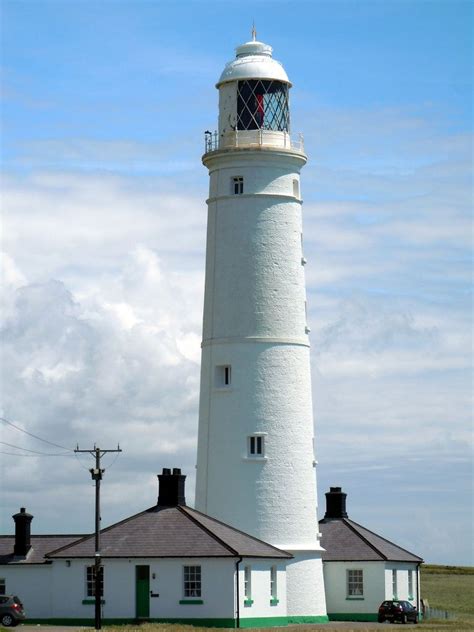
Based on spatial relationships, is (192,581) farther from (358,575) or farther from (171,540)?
(358,575)

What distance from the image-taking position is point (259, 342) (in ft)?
189

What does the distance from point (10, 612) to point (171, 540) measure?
6087 millimetres

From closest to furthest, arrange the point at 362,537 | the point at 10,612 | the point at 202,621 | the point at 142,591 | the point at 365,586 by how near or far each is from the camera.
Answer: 1. the point at 202,621
2. the point at 142,591
3. the point at 10,612
4. the point at 365,586
5. the point at 362,537

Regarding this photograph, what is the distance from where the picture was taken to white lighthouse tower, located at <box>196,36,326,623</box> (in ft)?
188

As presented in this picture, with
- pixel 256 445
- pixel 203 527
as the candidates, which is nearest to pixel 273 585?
pixel 203 527

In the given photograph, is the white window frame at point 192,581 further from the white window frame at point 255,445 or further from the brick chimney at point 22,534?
the brick chimney at point 22,534

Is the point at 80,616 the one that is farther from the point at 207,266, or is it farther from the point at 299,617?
the point at 207,266

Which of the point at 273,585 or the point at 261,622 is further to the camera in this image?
the point at 273,585

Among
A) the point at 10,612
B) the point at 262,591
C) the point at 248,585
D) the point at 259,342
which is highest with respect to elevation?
the point at 259,342

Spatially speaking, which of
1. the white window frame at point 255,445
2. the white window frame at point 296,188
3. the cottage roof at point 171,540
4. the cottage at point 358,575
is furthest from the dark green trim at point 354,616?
the white window frame at point 296,188

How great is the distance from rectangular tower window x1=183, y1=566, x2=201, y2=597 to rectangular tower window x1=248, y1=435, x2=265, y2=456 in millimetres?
5683

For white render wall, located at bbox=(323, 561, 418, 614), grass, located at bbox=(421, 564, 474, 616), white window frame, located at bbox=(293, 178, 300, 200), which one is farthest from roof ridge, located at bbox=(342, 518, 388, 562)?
white window frame, located at bbox=(293, 178, 300, 200)

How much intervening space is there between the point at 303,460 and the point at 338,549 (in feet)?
24.2

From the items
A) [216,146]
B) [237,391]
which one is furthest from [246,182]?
[237,391]
